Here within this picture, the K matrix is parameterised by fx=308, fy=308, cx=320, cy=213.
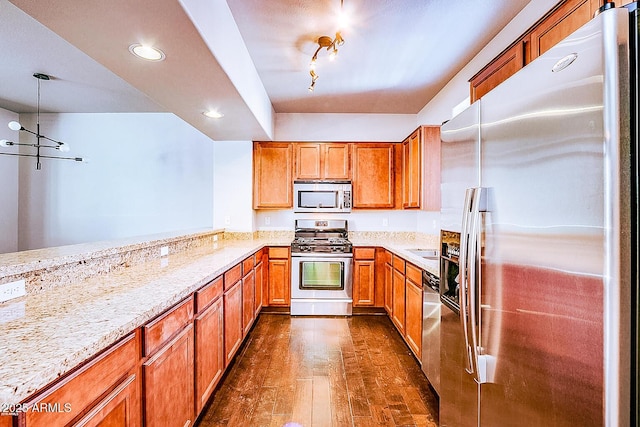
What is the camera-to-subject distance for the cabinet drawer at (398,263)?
2989 mm

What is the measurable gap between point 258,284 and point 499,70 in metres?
2.99

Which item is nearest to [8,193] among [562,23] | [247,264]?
[247,264]

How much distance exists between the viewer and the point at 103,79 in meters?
3.32

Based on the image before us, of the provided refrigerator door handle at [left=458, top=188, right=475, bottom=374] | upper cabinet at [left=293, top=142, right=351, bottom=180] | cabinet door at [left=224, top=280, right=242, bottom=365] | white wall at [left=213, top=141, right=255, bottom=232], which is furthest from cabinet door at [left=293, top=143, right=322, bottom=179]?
refrigerator door handle at [left=458, top=188, right=475, bottom=374]

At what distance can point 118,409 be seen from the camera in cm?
106

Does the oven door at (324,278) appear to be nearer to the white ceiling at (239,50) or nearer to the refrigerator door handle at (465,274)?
the white ceiling at (239,50)

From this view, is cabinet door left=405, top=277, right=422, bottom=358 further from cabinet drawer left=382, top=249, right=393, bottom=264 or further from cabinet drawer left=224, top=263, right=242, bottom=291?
cabinet drawer left=224, top=263, right=242, bottom=291

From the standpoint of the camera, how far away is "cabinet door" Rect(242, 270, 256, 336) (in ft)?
9.43

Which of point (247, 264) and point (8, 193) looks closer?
point (247, 264)

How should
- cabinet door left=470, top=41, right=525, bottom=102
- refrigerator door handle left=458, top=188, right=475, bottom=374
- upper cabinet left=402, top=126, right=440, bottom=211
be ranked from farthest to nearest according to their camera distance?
upper cabinet left=402, top=126, right=440, bottom=211 < cabinet door left=470, top=41, right=525, bottom=102 < refrigerator door handle left=458, top=188, right=475, bottom=374

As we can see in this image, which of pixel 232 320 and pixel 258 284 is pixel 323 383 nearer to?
pixel 232 320

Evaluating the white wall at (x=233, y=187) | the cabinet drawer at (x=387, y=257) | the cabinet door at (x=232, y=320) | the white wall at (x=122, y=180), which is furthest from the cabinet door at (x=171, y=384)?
the white wall at (x=122, y=180)

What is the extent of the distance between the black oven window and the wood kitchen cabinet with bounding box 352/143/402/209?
2.96ft

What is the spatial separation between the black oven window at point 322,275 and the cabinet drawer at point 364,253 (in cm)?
23
